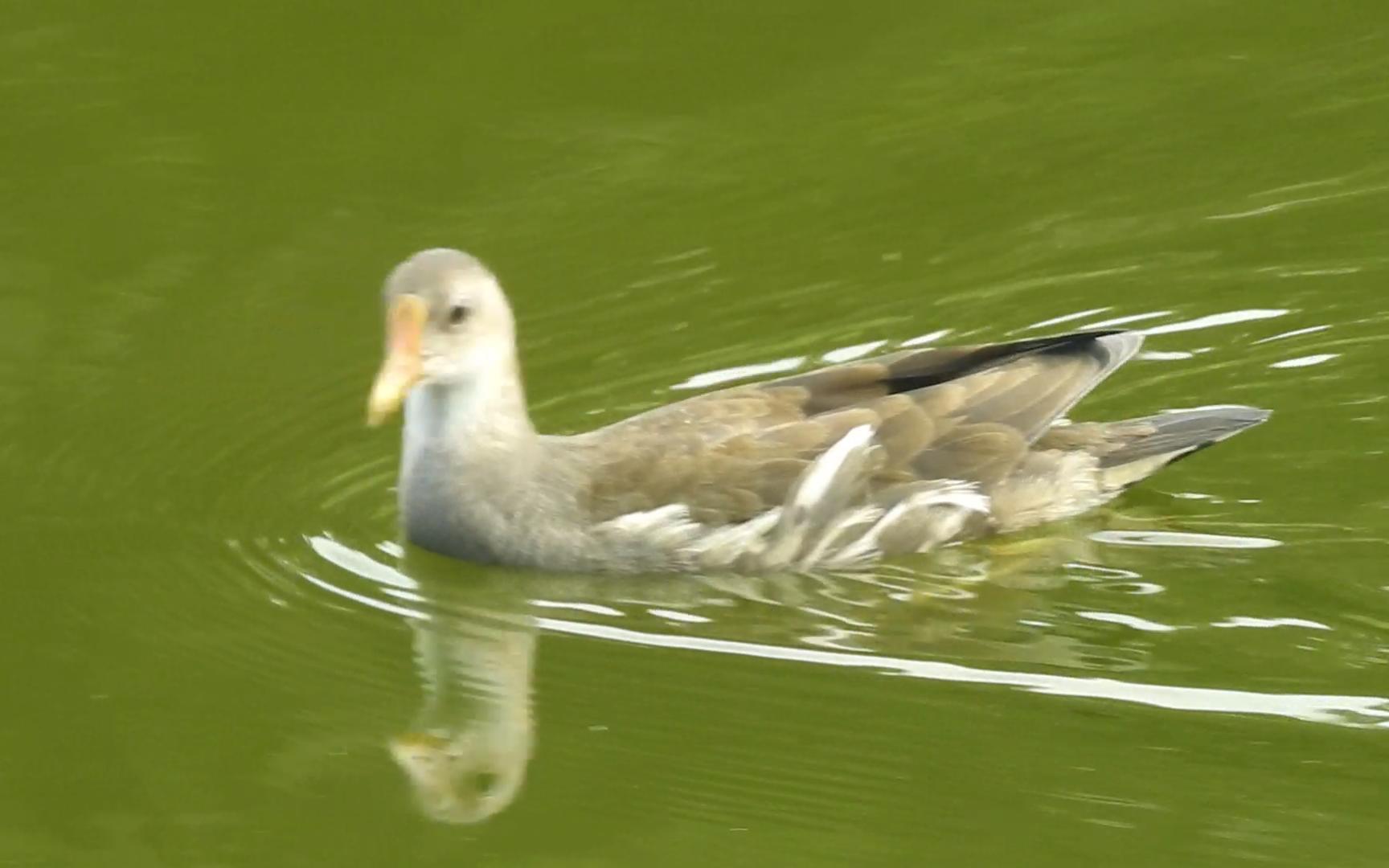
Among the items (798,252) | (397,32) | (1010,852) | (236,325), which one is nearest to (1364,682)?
(1010,852)

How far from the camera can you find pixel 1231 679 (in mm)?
6996

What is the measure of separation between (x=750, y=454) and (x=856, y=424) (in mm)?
345

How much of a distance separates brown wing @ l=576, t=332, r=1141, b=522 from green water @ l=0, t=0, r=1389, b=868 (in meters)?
0.28

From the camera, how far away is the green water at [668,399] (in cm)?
641

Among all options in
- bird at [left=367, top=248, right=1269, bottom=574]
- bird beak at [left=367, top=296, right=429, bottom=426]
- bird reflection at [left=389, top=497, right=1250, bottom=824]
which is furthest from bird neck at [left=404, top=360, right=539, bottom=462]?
bird reflection at [left=389, top=497, right=1250, bottom=824]

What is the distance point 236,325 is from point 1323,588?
3.78 m

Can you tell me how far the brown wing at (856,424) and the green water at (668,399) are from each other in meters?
0.28

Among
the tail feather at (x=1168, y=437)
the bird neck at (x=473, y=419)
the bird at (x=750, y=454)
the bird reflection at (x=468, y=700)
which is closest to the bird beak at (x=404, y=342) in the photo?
the bird at (x=750, y=454)

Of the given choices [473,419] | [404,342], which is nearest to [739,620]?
[473,419]

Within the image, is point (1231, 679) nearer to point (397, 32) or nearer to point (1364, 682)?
point (1364, 682)

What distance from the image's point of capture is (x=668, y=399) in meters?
8.96

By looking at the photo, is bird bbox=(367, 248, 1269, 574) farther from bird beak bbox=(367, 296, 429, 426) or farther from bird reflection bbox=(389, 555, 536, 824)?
bird reflection bbox=(389, 555, 536, 824)

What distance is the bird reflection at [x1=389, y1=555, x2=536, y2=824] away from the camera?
653 centimetres

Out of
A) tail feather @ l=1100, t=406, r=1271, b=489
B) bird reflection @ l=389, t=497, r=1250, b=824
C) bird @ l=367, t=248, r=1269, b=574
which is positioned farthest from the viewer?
tail feather @ l=1100, t=406, r=1271, b=489
